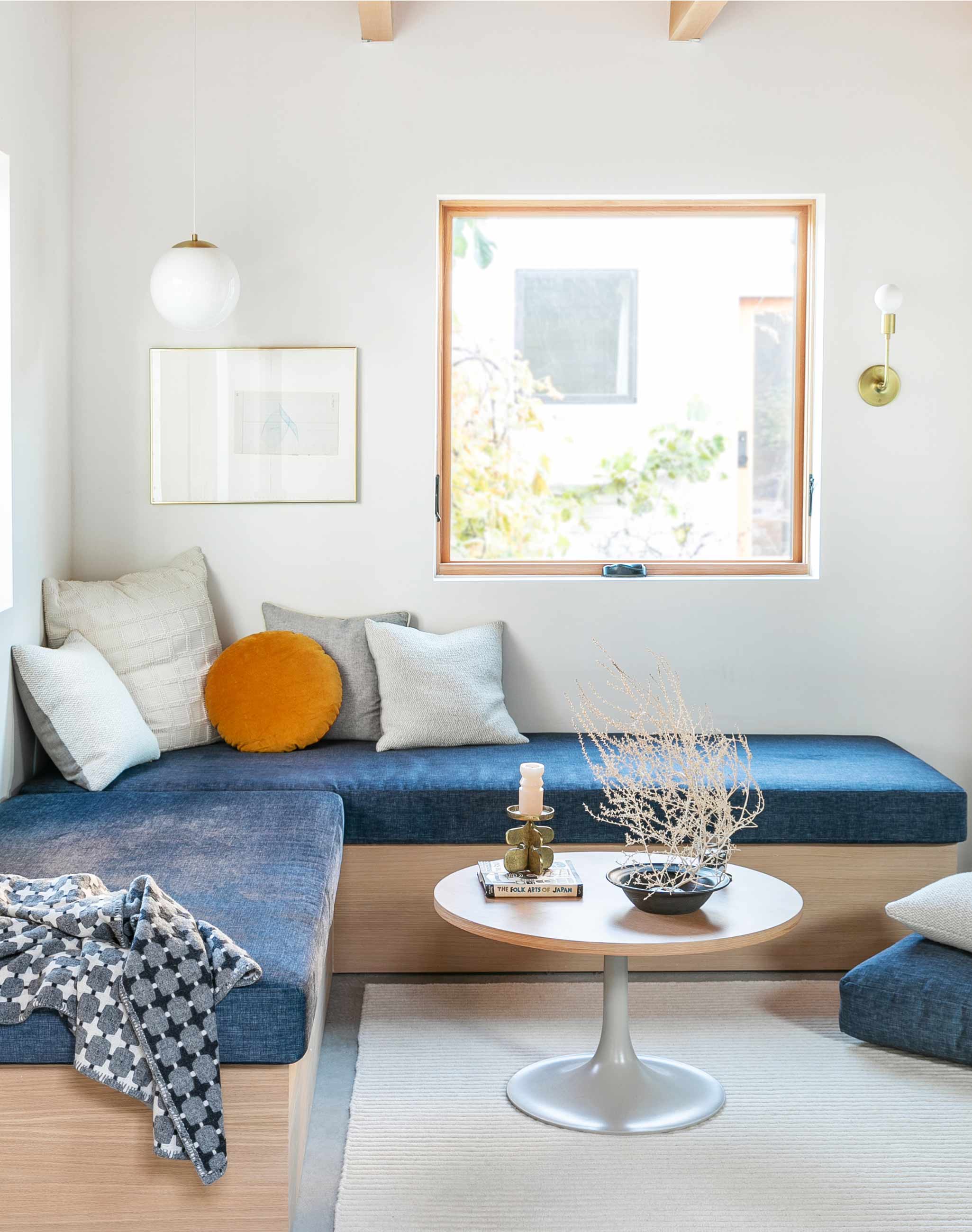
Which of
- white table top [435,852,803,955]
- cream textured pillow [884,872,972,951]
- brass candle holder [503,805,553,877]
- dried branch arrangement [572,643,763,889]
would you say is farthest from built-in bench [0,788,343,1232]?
cream textured pillow [884,872,972,951]

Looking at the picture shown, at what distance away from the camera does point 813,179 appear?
3811mm

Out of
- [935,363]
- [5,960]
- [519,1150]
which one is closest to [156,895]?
[5,960]

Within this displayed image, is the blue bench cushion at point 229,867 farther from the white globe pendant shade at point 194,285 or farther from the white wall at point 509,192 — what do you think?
the white globe pendant shade at point 194,285

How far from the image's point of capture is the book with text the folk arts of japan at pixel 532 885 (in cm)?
243

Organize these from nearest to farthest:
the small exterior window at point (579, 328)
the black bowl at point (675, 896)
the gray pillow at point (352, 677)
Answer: the black bowl at point (675, 896), the gray pillow at point (352, 677), the small exterior window at point (579, 328)

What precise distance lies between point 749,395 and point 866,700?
110 cm

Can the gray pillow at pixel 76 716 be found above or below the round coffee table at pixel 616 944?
above

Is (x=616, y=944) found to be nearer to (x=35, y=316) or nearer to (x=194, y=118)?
(x=35, y=316)

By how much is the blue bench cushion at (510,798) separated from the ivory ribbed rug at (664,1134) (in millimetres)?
420

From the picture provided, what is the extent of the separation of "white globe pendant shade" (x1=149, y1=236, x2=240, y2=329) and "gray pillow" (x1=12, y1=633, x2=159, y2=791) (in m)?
1.05

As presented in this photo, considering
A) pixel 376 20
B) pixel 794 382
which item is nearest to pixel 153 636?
pixel 376 20

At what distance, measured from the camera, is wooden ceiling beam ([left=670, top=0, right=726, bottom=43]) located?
11.3ft

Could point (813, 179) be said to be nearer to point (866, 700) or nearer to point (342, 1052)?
point (866, 700)

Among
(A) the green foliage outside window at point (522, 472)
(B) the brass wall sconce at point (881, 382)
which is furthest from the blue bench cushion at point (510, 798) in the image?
(B) the brass wall sconce at point (881, 382)
